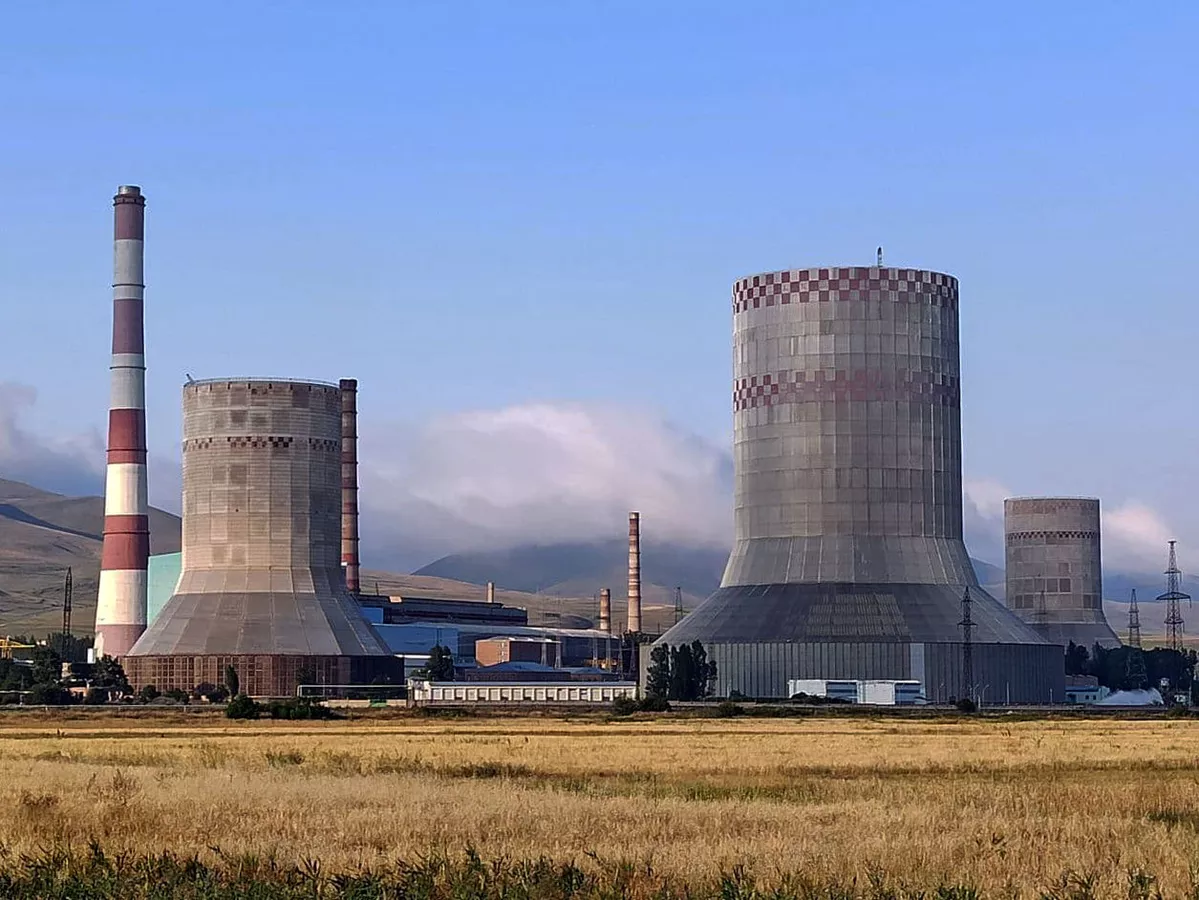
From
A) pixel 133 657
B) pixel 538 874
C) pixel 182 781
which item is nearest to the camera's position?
pixel 538 874

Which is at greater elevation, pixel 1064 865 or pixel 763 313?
pixel 763 313

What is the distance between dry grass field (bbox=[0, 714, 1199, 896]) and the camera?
23.2 meters

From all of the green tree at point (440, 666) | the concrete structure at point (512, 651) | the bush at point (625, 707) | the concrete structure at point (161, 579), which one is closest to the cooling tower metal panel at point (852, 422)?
the bush at point (625, 707)

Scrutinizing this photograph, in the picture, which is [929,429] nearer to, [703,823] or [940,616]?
[940,616]

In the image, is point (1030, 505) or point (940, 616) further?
point (1030, 505)

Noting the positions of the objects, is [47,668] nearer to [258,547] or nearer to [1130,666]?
[258,547]

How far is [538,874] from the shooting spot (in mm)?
21125

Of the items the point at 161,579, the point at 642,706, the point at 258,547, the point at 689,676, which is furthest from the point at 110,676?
the point at 642,706

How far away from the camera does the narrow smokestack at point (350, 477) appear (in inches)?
6614

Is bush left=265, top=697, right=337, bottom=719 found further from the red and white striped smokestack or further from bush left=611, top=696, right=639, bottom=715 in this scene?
the red and white striped smokestack

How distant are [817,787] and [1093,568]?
15370cm

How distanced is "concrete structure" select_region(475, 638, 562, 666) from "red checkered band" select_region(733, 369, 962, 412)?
70.0 m

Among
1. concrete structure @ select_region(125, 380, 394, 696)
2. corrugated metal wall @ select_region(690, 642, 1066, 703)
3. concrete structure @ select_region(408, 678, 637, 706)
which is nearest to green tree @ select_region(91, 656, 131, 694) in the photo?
concrete structure @ select_region(125, 380, 394, 696)

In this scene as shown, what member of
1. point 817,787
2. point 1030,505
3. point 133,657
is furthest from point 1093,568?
point 817,787
